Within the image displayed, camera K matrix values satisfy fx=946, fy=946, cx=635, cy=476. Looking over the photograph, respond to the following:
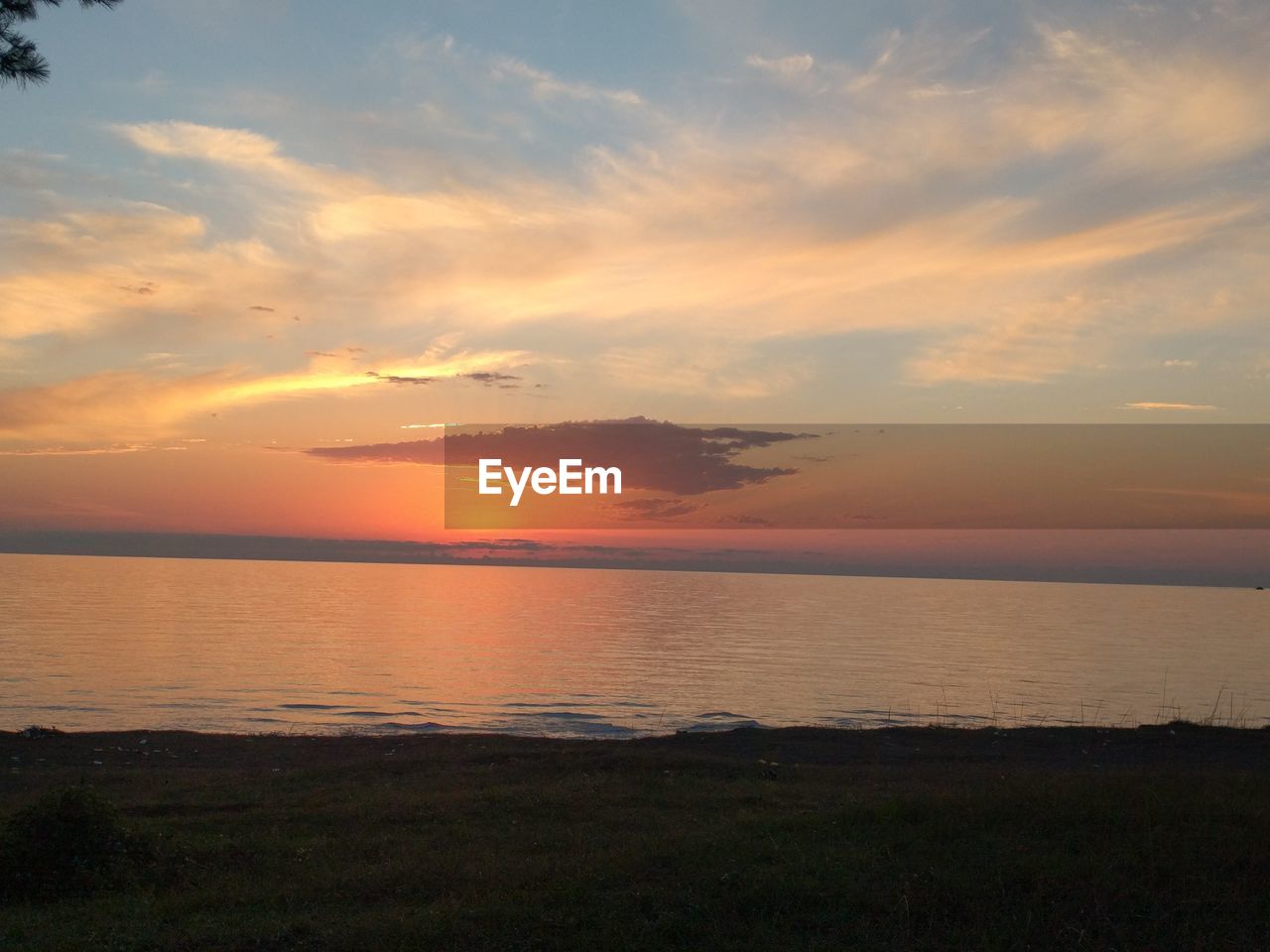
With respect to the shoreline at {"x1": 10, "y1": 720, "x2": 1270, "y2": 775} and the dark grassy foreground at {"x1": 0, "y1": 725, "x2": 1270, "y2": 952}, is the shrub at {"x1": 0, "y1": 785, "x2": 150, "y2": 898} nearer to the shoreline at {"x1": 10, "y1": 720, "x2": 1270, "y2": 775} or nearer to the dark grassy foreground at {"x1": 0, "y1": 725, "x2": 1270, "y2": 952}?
the dark grassy foreground at {"x1": 0, "y1": 725, "x2": 1270, "y2": 952}

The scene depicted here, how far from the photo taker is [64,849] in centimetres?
1058

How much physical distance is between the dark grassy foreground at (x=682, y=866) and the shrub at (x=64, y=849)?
25 cm

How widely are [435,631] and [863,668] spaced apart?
1346 inches

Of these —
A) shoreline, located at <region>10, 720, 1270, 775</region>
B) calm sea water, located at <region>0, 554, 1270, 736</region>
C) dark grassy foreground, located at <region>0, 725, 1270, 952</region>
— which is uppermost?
dark grassy foreground, located at <region>0, 725, 1270, 952</region>

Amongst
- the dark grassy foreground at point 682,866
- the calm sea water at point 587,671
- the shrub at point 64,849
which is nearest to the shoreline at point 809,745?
the dark grassy foreground at point 682,866

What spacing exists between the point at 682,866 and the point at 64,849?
689 cm

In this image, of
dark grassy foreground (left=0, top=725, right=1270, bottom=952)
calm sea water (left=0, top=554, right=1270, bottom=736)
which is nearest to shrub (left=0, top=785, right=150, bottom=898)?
dark grassy foreground (left=0, top=725, right=1270, bottom=952)

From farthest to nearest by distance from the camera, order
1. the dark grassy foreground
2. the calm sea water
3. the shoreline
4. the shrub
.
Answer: the calm sea water → the shoreline → the shrub → the dark grassy foreground

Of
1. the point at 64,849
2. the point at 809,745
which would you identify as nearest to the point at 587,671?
the point at 809,745

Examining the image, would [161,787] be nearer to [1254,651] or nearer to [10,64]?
[10,64]

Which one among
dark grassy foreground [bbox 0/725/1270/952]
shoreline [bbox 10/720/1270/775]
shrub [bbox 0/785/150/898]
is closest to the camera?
dark grassy foreground [bbox 0/725/1270/952]

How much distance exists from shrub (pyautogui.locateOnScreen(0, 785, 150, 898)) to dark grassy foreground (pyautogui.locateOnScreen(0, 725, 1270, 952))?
253mm

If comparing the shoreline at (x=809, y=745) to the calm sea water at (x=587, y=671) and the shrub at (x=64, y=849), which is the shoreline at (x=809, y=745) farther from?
the shrub at (x=64, y=849)

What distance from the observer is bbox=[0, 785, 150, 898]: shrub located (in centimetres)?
1014
